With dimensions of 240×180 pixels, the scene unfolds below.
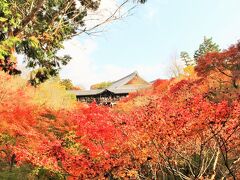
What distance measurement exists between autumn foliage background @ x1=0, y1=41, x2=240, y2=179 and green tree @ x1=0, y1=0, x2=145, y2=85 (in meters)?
3.63

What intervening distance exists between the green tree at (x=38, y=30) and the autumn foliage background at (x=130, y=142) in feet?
11.9

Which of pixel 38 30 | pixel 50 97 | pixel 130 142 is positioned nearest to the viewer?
pixel 38 30

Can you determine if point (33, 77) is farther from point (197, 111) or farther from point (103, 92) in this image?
point (103, 92)

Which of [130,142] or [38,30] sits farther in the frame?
[130,142]

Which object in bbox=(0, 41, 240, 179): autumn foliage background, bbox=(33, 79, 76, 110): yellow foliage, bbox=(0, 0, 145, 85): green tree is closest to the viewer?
bbox=(0, 0, 145, 85): green tree

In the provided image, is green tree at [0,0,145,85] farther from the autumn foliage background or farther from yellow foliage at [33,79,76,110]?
yellow foliage at [33,79,76,110]

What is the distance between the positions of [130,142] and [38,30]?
5.82 metres

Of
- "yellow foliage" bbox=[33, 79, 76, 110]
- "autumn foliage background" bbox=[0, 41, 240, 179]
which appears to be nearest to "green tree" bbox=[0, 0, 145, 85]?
"autumn foliage background" bbox=[0, 41, 240, 179]

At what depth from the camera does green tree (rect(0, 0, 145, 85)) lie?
23.9 feet

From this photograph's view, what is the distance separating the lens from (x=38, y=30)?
8953 millimetres

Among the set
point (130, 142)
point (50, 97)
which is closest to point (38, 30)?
point (130, 142)

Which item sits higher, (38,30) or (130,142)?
(38,30)

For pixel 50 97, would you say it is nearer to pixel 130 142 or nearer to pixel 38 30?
A: pixel 130 142

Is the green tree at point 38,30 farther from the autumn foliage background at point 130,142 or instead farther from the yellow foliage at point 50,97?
the yellow foliage at point 50,97
